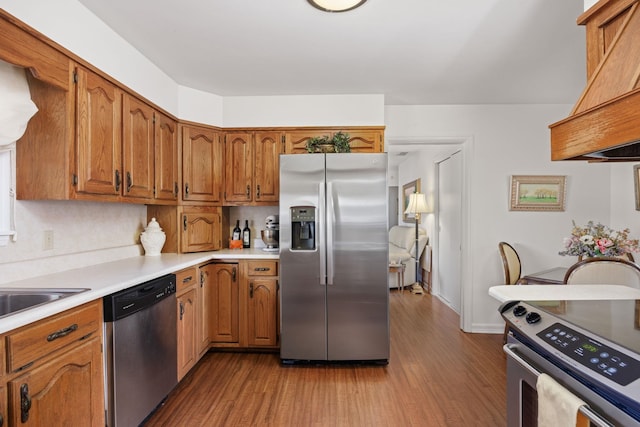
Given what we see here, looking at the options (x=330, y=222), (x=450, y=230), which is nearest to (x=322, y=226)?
(x=330, y=222)

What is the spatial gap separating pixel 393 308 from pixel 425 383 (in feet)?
6.14

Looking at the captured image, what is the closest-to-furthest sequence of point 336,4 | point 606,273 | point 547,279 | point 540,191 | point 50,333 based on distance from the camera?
point 50,333 → point 336,4 → point 606,273 → point 547,279 → point 540,191

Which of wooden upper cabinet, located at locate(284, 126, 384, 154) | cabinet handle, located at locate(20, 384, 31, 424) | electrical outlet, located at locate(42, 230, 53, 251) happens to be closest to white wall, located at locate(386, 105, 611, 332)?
wooden upper cabinet, located at locate(284, 126, 384, 154)

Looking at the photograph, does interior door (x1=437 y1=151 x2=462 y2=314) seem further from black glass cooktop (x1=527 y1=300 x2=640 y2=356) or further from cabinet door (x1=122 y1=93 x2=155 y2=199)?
cabinet door (x1=122 y1=93 x2=155 y2=199)

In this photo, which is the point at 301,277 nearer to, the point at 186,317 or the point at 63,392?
the point at 186,317

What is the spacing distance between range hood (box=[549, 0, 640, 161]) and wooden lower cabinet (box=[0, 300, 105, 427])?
2087 millimetres

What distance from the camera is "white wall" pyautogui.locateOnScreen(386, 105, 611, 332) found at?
3.45 meters

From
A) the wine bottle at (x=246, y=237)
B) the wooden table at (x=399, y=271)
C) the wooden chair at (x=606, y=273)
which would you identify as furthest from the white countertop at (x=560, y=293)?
the wooden table at (x=399, y=271)

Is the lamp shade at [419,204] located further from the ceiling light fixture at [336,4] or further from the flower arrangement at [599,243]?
the ceiling light fixture at [336,4]

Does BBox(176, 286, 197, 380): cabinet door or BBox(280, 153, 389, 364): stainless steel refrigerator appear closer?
BBox(176, 286, 197, 380): cabinet door

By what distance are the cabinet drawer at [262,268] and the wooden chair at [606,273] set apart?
2.15 meters

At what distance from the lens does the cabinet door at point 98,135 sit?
1843 millimetres

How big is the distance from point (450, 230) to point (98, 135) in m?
3.99

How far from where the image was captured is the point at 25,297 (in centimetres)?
153
